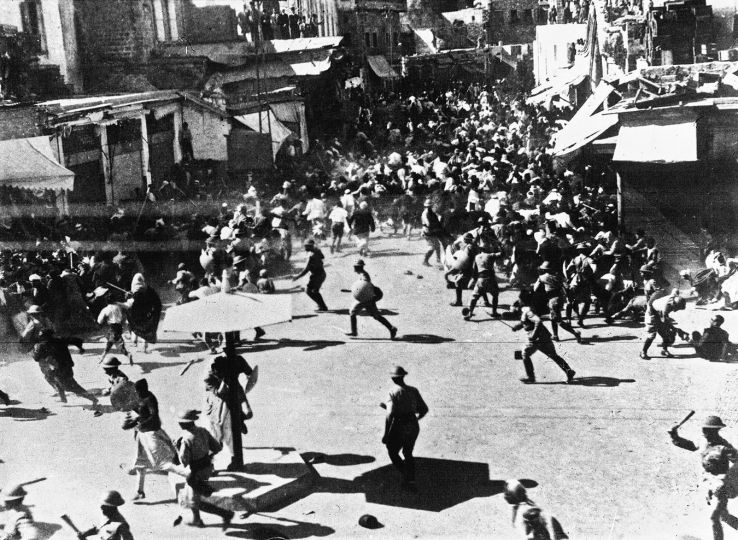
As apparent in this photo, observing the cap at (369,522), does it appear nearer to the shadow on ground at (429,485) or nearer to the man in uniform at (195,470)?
the shadow on ground at (429,485)

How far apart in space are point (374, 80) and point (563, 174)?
22.8 m

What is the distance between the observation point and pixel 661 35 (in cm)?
1986

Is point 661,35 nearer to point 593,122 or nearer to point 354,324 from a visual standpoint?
point 593,122

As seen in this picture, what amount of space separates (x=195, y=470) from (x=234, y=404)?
3.23ft

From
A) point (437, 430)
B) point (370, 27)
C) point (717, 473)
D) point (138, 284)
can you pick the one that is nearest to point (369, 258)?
point (138, 284)

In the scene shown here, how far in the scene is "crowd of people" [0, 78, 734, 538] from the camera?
27.1 ft

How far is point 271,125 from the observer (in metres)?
27.3

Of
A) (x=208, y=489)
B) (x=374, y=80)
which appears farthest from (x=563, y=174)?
(x=374, y=80)

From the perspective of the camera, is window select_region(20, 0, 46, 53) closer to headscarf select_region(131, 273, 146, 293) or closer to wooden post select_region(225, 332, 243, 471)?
headscarf select_region(131, 273, 146, 293)

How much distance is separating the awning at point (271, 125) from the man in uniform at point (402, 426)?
63.6 ft

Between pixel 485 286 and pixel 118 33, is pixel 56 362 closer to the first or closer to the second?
pixel 485 286

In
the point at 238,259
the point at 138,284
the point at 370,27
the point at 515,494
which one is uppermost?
the point at 370,27

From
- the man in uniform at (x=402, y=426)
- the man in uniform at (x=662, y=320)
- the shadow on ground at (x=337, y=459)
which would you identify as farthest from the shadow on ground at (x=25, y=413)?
the man in uniform at (x=662, y=320)

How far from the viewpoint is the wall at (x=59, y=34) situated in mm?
20875
